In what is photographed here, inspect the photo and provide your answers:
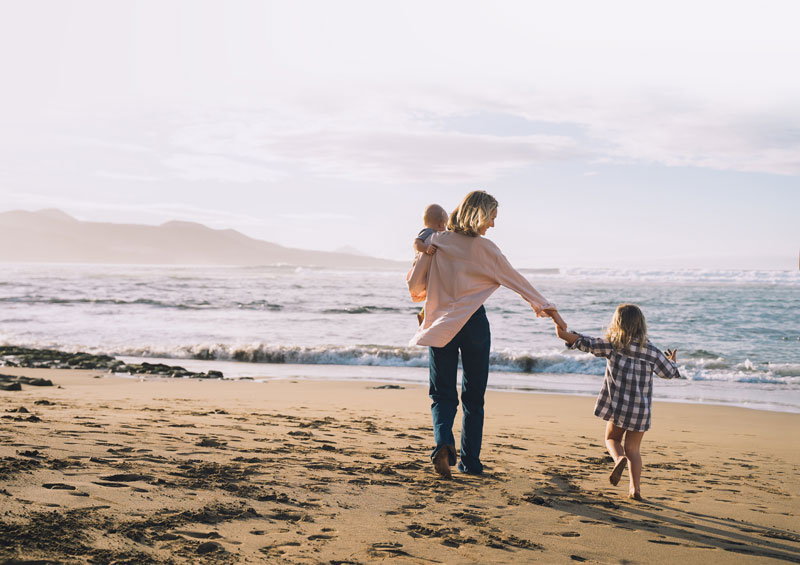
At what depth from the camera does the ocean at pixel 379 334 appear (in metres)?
12.8

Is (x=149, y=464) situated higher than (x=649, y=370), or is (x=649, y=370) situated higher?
(x=649, y=370)

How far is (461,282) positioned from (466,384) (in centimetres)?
71

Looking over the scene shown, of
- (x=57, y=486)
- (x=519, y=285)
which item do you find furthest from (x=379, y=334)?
(x=57, y=486)

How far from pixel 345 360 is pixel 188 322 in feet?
26.6

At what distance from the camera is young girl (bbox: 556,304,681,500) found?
434cm

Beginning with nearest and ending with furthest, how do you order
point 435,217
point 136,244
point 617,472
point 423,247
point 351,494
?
point 351,494
point 617,472
point 423,247
point 435,217
point 136,244

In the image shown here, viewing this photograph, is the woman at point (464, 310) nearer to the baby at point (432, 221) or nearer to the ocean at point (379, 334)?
the baby at point (432, 221)

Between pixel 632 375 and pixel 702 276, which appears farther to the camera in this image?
pixel 702 276

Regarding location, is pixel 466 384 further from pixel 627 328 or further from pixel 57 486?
pixel 57 486

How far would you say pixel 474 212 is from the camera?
4586mm

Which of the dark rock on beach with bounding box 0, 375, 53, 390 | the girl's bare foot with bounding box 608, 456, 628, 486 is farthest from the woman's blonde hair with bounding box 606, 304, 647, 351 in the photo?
the dark rock on beach with bounding box 0, 375, 53, 390

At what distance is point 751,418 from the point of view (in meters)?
8.71

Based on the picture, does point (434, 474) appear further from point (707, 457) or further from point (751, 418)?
point (751, 418)

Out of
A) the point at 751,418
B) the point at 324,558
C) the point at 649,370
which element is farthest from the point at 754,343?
the point at 324,558
